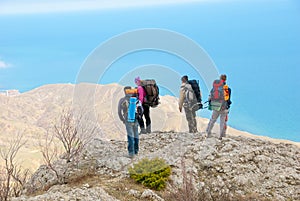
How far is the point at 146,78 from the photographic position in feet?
43.1

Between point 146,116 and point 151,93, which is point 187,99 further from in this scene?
point 151,93

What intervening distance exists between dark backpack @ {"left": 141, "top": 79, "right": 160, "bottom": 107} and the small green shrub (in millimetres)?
2060

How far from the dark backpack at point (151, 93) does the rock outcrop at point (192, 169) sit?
1.94 m

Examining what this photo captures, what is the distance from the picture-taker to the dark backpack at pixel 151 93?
1380 cm

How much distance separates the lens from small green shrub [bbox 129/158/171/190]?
42.9 ft

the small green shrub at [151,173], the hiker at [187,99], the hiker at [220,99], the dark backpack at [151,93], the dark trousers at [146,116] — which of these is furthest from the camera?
the hiker at [187,99]

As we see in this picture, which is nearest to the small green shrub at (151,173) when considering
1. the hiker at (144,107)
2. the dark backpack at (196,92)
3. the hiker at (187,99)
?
the hiker at (144,107)

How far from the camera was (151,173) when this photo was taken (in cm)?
1320

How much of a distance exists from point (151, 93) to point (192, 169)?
3.02 meters

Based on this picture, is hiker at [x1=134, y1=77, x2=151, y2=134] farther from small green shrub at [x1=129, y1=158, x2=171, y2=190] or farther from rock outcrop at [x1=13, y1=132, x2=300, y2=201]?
small green shrub at [x1=129, y1=158, x2=171, y2=190]

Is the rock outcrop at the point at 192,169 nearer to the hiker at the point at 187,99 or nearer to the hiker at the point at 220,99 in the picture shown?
the hiker at the point at 187,99

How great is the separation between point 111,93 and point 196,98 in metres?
3.85

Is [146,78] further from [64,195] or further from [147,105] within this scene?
[64,195]

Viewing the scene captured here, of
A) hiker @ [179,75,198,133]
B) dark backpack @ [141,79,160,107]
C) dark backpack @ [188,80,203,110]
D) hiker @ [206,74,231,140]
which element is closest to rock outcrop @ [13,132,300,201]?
hiker @ [179,75,198,133]
